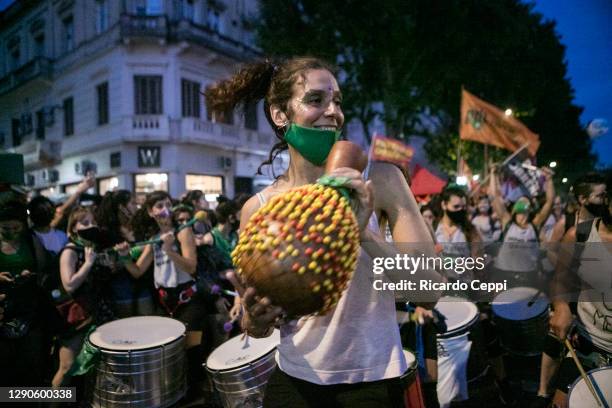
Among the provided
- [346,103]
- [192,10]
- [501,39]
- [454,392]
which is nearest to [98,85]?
[192,10]

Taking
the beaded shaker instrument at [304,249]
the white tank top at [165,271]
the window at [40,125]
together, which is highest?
the window at [40,125]

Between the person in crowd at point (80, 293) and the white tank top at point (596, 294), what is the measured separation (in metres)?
4.10

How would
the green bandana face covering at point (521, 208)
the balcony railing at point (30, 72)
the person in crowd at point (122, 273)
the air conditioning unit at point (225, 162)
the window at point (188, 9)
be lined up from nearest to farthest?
the person in crowd at point (122, 273) < the green bandana face covering at point (521, 208) < the window at point (188, 9) < the air conditioning unit at point (225, 162) < the balcony railing at point (30, 72)

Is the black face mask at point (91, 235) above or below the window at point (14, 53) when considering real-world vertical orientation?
below

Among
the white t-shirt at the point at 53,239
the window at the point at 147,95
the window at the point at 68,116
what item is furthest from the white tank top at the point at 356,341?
the window at the point at 68,116

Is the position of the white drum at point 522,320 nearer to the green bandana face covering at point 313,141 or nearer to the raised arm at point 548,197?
the green bandana face covering at point 313,141

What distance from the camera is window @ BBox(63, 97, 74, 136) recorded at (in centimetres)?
2084

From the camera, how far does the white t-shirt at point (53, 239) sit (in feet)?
17.0

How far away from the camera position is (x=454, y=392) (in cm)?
393

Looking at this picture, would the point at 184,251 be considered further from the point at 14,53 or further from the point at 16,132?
the point at 14,53

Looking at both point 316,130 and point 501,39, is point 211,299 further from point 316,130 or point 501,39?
point 501,39

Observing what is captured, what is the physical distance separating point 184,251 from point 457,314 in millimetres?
2912

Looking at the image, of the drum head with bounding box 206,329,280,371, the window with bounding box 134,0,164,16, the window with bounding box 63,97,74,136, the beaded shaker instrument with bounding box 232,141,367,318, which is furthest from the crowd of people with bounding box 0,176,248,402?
the window with bounding box 63,97,74,136

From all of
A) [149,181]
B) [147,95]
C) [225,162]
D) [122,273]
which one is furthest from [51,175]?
[122,273]
